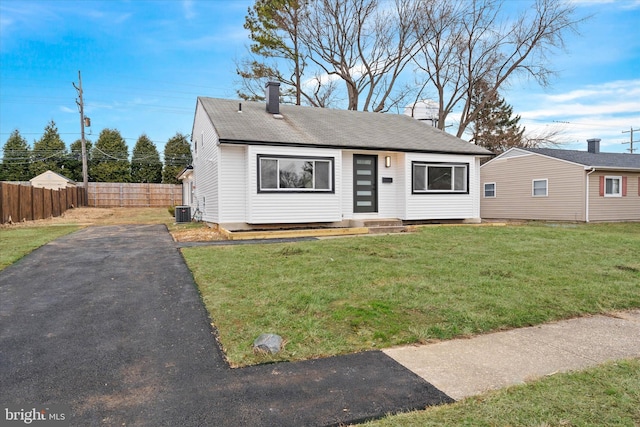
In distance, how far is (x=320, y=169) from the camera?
12438 millimetres

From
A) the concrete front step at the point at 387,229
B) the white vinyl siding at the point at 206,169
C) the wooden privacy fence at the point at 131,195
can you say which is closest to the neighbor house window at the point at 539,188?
the concrete front step at the point at 387,229

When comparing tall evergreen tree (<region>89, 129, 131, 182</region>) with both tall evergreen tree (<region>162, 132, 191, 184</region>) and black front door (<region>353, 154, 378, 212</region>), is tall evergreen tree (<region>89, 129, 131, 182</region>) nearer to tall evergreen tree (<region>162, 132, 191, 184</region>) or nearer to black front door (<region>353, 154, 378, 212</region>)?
tall evergreen tree (<region>162, 132, 191, 184</region>)

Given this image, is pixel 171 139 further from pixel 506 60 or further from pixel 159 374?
pixel 159 374

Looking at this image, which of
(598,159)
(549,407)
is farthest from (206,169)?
(598,159)

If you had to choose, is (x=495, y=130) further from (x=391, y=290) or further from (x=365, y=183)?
(x=391, y=290)

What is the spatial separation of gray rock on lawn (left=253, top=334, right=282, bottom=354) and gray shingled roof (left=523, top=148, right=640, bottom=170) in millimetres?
18749

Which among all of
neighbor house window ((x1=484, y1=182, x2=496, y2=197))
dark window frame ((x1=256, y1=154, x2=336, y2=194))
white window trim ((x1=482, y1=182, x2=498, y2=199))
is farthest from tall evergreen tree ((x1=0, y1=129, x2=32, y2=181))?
neighbor house window ((x1=484, y1=182, x2=496, y2=197))

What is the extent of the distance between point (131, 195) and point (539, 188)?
28.1 m

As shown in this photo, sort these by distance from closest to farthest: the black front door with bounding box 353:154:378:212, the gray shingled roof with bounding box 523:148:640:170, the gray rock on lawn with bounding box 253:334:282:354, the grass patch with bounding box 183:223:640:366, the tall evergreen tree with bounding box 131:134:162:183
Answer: the gray rock on lawn with bounding box 253:334:282:354
the grass patch with bounding box 183:223:640:366
the black front door with bounding box 353:154:378:212
the gray shingled roof with bounding box 523:148:640:170
the tall evergreen tree with bounding box 131:134:162:183

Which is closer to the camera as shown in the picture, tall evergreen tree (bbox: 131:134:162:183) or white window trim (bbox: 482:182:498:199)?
white window trim (bbox: 482:182:498:199)

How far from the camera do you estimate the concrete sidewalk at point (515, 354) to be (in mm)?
2878

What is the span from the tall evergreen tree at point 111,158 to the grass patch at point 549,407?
41.1 m

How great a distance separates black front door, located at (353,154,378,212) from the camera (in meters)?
13.4

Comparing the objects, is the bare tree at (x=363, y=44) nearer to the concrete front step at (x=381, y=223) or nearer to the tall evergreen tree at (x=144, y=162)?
the concrete front step at (x=381, y=223)
